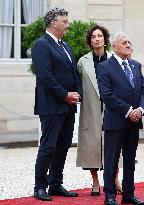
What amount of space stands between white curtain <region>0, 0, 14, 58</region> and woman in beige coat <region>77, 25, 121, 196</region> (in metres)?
6.81

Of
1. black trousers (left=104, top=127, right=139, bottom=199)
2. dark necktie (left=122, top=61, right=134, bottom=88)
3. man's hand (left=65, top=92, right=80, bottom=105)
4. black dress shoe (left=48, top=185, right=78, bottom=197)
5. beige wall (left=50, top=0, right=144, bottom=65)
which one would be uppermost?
beige wall (left=50, top=0, right=144, bottom=65)

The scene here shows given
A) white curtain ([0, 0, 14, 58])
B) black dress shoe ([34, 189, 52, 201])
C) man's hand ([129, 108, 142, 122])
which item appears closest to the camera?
man's hand ([129, 108, 142, 122])

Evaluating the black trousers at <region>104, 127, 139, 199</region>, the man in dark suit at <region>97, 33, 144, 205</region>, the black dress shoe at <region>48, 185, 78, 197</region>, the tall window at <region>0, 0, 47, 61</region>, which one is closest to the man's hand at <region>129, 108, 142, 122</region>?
the man in dark suit at <region>97, 33, 144, 205</region>

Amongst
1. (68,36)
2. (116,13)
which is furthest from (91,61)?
(116,13)

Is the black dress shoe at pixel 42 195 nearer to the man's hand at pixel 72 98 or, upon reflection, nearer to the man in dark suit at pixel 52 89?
the man in dark suit at pixel 52 89

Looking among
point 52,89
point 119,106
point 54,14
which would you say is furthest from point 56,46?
point 119,106

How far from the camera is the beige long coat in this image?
290 inches

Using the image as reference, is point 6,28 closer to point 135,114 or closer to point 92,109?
point 92,109

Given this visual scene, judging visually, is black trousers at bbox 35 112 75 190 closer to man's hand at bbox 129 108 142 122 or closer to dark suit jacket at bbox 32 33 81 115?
dark suit jacket at bbox 32 33 81 115

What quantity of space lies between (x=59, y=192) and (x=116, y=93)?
4.69 feet

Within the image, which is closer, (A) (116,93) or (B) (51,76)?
(A) (116,93)

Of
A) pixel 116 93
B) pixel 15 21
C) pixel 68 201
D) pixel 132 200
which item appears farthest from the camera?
pixel 15 21

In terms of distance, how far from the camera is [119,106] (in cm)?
649

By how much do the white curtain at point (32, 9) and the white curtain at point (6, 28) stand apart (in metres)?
0.30
